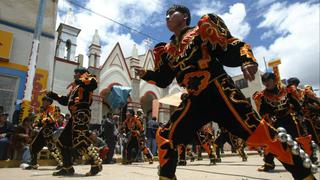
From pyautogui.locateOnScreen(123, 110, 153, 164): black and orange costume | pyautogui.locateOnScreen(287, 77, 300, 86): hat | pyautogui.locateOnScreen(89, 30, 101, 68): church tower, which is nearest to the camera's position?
pyautogui.locateOnScreen(287, 77, 300, 86): hat

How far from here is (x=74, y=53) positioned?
2194cm

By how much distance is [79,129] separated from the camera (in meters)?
5.64

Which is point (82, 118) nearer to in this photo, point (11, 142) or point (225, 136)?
point (11, 142)

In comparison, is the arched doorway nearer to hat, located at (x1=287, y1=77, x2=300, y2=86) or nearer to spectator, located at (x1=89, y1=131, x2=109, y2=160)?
spectator, located at (x1=89, y1=131, x2=109, y2=160)

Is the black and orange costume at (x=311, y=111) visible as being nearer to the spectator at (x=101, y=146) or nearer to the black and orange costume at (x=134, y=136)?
the black and orange costume at (x=134, y=136)

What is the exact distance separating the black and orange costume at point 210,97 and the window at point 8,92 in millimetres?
13842

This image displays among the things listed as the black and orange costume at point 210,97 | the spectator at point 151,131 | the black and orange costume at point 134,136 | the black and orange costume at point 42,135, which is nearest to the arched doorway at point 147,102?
the spectator at point 151,131

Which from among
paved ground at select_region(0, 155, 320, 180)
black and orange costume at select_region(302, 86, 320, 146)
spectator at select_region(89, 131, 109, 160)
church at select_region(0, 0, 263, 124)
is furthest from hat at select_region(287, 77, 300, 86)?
spectator at select_region(89, 131, 109, 160)

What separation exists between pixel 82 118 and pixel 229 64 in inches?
146

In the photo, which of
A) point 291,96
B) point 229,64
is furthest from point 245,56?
point 291,96

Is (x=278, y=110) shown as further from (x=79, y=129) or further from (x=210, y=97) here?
(x=79, y=129)

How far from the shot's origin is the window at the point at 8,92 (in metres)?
14.4

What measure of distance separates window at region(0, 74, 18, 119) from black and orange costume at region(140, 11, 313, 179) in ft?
45.4

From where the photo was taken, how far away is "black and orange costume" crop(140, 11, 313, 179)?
8.43 ft
